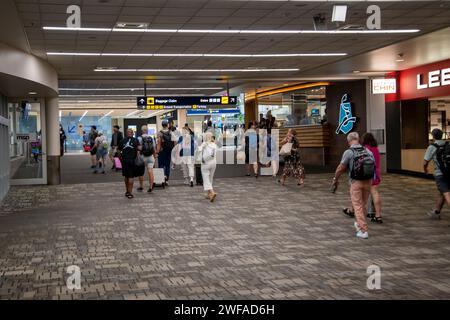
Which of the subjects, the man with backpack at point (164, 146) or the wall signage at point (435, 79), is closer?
the man with backpack at point (164, 146)

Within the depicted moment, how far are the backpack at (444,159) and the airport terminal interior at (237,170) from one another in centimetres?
2

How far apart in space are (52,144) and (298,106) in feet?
38.2

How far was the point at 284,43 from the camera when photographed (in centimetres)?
1385

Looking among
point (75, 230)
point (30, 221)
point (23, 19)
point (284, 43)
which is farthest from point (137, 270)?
point (284, 43)

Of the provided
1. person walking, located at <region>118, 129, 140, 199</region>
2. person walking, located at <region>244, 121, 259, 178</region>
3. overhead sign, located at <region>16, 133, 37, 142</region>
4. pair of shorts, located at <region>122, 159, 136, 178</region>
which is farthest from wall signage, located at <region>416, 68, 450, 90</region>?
overhead sign, located at <region>16, 133, 37, 142</region>

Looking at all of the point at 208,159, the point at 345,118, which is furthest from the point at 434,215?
the point at 345,118

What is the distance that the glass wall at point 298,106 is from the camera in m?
24.0

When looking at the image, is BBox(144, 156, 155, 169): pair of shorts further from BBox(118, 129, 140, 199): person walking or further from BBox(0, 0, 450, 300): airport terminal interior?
BBox(118, 129, 140, 199): person walking

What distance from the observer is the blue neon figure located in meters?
21.5

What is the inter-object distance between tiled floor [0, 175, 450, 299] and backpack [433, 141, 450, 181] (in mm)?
900

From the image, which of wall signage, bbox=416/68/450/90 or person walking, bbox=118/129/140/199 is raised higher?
wall signage, bbox=416/68/450/90

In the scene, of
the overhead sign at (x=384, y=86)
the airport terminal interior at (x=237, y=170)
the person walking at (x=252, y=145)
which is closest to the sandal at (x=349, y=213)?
the airport terminal interior at (x=237, y=170)

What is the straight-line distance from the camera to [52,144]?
712 inches

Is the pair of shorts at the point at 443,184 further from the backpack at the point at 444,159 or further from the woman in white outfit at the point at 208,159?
the woman in white outfit at the point at 208,159
